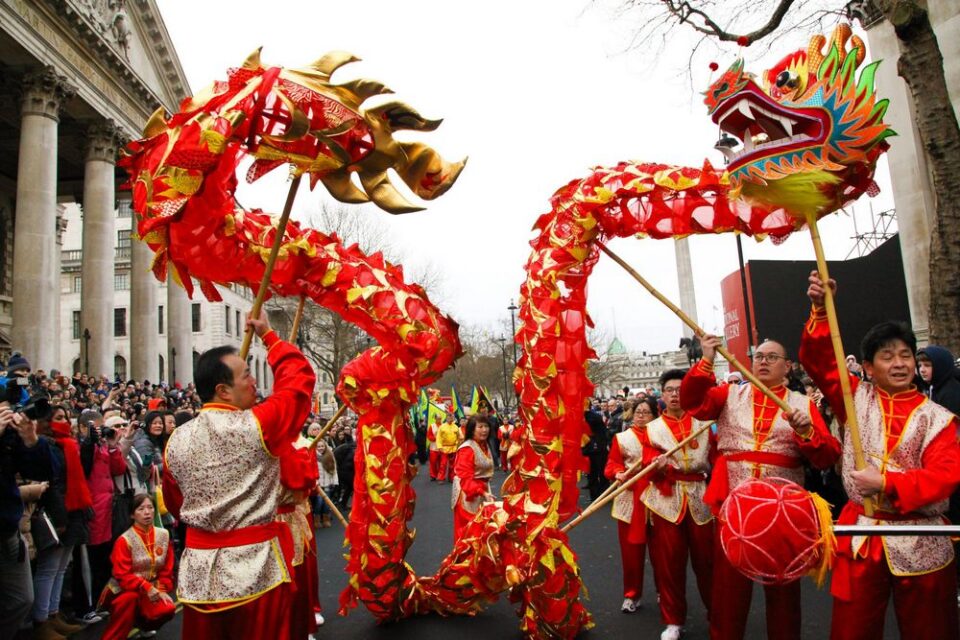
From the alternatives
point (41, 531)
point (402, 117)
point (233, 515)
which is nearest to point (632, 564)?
point (233, 515)

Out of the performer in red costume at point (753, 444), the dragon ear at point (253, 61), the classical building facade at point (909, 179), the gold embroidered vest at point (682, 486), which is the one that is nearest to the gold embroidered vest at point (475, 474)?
the gold embroidered vest at point (682, 486)

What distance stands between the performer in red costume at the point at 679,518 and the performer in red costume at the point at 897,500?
1.70m

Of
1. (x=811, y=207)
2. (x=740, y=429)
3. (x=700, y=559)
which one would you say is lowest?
(x=700, y=559)

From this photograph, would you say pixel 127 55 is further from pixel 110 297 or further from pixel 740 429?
pixel 740 429

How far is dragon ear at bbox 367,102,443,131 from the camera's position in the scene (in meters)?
3.90

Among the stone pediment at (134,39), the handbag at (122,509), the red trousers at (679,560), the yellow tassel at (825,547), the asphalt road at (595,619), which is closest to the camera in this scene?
the yellow tassel at (825,547)

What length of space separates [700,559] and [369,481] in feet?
8.10

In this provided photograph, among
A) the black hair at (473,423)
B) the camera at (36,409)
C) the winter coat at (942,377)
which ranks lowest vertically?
the black hair at (473,423)

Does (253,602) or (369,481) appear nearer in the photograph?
(253,602)

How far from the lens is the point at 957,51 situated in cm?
1011

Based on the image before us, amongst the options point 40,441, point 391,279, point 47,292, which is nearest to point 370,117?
point 391,279

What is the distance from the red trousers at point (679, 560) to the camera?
15.9 ft

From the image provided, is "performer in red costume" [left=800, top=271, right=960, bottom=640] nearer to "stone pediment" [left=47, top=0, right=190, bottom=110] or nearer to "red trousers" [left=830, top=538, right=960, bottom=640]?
"red trousers" [left=830, top=538, right=960, bottom=640]

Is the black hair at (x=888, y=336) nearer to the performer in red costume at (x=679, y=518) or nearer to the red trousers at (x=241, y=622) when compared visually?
the performer in red costume at (x=679, y=518)
